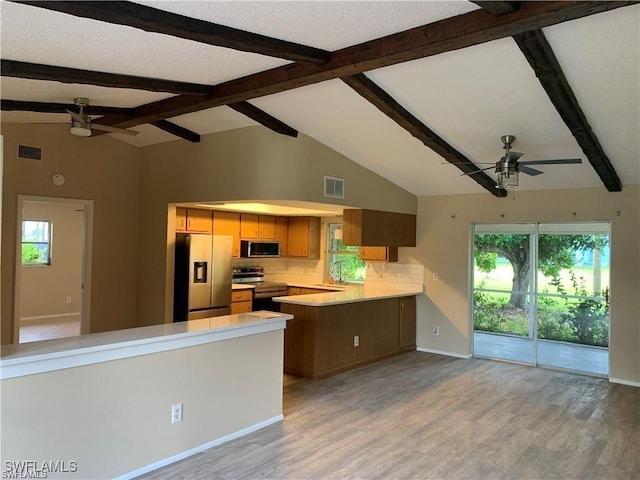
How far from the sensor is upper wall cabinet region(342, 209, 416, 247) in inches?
250

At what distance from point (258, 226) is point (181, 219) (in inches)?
57.8

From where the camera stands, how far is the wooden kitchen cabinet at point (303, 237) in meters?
8.07

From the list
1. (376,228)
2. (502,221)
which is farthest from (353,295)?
(502,221)

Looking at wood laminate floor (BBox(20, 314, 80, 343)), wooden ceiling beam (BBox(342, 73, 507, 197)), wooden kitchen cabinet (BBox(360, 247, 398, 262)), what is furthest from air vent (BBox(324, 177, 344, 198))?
wood laminate floor (BBox(20, 314, 80, 343))

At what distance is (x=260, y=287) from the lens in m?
7.45

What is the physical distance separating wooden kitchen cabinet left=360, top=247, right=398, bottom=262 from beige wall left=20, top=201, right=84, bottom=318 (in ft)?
18.0

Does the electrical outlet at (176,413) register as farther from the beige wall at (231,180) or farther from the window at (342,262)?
the window at (342,262)

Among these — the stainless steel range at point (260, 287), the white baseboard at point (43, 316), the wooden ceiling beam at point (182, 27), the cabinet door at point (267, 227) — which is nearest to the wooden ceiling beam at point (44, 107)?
the wooden ceiling beam at point (182, 27)

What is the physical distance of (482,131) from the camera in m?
4.84

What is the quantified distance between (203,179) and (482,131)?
330 cm

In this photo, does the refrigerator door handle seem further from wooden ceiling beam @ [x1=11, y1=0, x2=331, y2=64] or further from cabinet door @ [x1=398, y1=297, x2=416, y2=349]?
wooden ceiling beam @ [x1=11, y1=0, x2=331, y2=64]

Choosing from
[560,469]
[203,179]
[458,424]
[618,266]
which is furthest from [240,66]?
[618,266]

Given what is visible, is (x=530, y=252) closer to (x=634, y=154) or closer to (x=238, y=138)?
(x=634, y=154)

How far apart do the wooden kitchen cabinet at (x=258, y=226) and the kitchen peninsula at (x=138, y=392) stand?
352 centimetres
